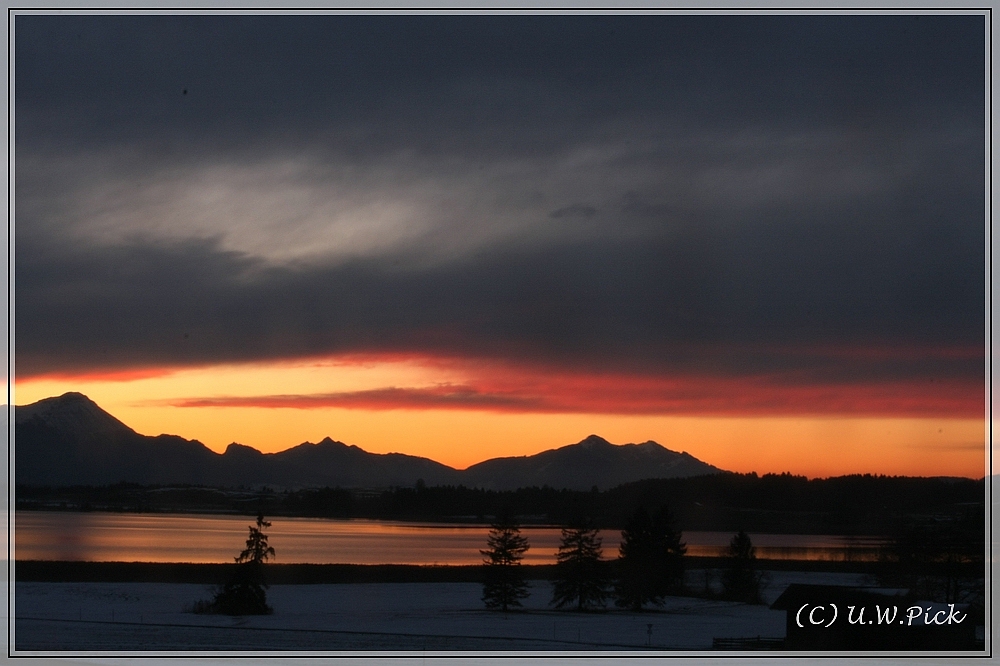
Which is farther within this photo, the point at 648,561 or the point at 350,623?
the point at 648,561

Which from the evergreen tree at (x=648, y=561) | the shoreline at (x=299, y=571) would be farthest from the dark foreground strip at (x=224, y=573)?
the evergreen tree at (x=648, y=561)

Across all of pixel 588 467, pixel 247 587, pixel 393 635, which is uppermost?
pixel 588 467

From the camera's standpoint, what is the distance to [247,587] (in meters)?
7.66

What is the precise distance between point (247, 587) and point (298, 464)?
1.02m

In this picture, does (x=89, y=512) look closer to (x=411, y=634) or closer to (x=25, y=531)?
(x=25, y=531)

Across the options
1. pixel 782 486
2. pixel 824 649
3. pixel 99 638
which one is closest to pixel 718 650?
pixel 824 649

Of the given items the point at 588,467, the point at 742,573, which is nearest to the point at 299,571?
the point at 588,467

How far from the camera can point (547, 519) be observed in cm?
777

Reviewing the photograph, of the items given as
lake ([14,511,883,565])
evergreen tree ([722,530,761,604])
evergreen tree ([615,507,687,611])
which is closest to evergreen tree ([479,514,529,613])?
lake ([14,511,883,565])

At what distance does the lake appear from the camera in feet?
25.1

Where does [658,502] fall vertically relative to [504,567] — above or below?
above

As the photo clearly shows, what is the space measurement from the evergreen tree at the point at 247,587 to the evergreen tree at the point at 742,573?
11.9 ft

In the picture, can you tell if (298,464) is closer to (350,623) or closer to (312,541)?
(312,541)

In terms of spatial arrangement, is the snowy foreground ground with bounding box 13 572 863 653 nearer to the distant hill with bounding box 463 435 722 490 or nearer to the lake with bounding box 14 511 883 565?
the lake with bounding box 14 511 883 565
